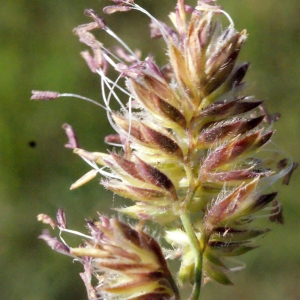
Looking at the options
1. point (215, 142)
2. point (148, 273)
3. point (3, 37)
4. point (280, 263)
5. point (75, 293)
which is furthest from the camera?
point (3, 37)

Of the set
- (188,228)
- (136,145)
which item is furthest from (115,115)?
(188,228)

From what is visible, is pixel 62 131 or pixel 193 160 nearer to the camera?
pixel 193 160

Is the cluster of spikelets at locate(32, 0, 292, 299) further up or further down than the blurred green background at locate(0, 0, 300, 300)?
further up

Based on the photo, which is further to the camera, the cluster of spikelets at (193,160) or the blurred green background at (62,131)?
the blurred green background at (62,131)

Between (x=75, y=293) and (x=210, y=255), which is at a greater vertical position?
(x=210, y=255)

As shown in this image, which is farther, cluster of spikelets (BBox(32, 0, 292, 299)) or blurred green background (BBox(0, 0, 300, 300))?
blurred green background (BBox(0, 0, 300, 300))

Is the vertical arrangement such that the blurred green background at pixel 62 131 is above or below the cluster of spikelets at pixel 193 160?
below

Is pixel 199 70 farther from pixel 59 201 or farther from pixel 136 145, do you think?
pixel 59 201

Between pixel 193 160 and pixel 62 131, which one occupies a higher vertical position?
pixel 193 160
